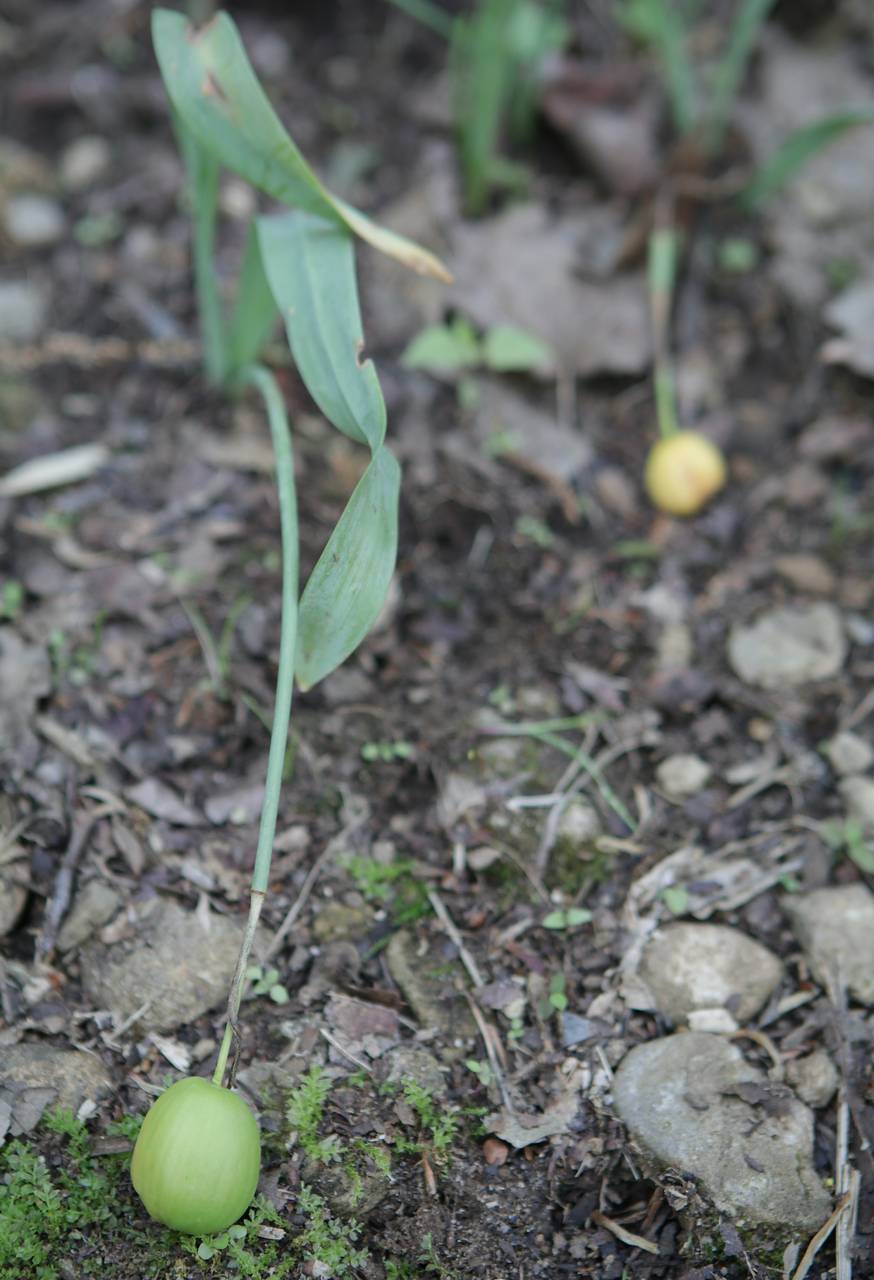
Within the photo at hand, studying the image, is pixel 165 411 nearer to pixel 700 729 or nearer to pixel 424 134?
pixel 424 134

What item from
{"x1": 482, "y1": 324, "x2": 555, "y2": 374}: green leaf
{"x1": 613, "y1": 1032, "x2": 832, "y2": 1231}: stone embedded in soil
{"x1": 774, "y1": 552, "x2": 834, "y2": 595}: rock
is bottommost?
{"x1": 613, "y1": 1032, "x2": 832, "y2": 1231}: stone embedded in soil

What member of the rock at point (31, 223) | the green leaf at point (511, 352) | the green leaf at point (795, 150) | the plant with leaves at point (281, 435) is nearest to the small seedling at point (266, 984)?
the plant with leaves at point (281, 435)

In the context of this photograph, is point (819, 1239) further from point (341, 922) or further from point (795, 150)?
point (795, 150)

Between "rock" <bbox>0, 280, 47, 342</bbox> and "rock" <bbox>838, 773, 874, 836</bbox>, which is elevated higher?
"rock" <bbox>0, 280, 47, 342</bbox>

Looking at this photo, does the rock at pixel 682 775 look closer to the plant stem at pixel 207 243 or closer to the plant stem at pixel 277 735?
the plant stem at pixel 277 735

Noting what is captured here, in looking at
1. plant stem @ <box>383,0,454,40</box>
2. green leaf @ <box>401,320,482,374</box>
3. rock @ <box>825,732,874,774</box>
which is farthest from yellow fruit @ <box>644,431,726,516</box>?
plant stem @ <box>383,0,454,40</box>

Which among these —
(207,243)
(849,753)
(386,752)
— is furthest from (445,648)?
(207,243)

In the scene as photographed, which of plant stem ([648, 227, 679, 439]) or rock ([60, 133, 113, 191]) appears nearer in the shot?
plant stem ([648, 227, 679, 439])

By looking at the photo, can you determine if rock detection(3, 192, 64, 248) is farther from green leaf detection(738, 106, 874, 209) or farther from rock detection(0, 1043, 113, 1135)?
rock detection(0, 1043, 113, 1135)

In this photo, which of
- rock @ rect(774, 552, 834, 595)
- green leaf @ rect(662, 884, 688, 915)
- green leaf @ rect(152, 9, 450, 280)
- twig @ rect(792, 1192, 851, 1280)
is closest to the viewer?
twig @ rect(792, 1192, 851, 1280)
